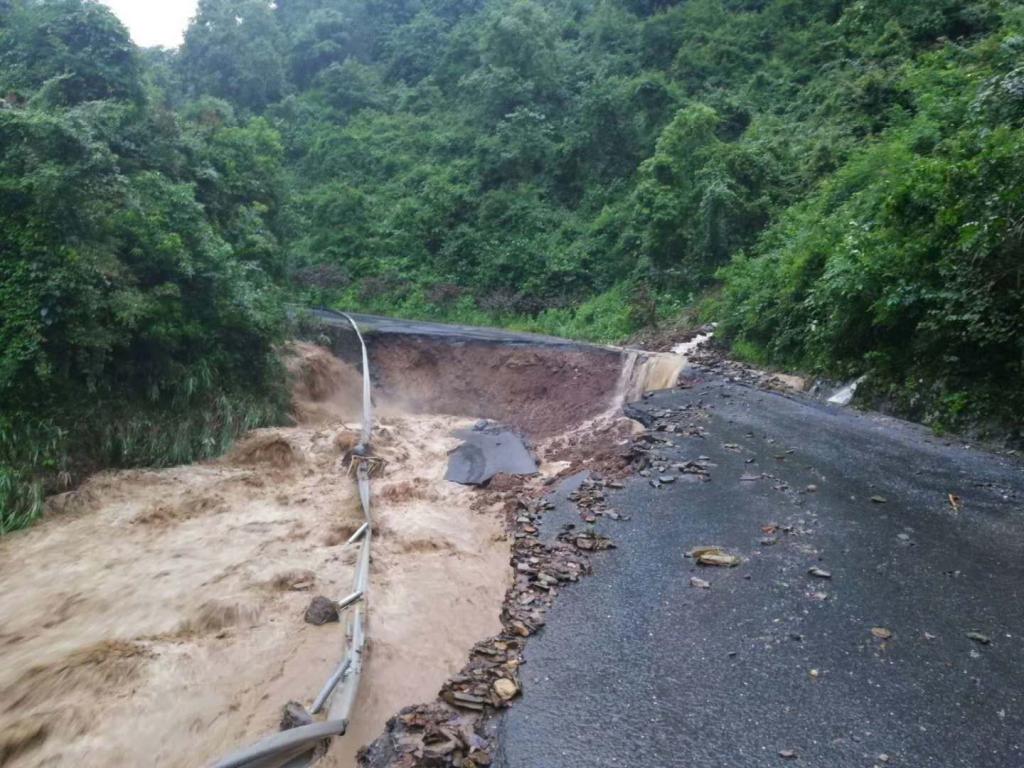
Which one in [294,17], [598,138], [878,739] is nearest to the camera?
[878,739]

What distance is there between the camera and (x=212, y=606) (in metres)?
5.80

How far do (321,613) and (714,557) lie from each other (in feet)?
10.9

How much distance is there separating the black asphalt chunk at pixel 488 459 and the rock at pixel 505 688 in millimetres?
5396

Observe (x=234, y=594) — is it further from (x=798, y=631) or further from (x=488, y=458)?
(x=488, y=458)

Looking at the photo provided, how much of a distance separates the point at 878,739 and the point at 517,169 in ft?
94.9

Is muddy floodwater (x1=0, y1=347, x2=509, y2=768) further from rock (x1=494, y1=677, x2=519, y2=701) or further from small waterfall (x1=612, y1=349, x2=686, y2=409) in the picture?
small waterfall (x1=612, y1=349, x2=686, y2=409)

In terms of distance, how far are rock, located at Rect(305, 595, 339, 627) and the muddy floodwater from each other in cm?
9

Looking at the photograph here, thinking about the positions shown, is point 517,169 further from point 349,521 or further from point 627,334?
point 349,521

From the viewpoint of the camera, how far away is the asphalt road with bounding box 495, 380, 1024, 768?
11.8 ft

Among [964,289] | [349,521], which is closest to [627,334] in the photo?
[964,289]

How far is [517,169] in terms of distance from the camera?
Answer: 98.4ft

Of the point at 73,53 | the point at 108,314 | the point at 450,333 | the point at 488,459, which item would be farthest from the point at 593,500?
the point at 73,53

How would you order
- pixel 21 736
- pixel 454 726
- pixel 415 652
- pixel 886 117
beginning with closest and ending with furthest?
1. pixel 454 726
2. pixel 21 736
3. pixel 415 652
4. pixel 886 117

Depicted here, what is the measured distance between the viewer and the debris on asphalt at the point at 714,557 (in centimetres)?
561
